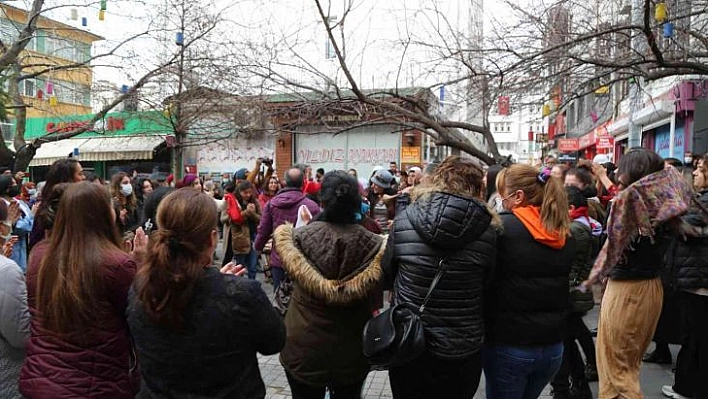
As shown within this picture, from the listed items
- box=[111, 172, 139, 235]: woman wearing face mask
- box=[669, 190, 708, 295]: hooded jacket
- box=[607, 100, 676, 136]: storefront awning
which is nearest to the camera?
box=[669, 190, 708, 295]: hooded jacket

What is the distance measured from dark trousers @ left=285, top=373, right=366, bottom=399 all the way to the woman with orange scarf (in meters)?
0.81

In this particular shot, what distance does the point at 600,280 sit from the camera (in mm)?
Answer: 3678

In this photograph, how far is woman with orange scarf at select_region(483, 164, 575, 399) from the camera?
2.93 metres

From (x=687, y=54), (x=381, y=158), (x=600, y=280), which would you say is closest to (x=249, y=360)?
(x=600, y=280)

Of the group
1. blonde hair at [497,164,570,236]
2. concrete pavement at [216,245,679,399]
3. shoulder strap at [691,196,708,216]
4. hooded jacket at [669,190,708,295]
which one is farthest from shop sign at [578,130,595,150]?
blonde hair at [497,164,570,236]

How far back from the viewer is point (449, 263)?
107 inches

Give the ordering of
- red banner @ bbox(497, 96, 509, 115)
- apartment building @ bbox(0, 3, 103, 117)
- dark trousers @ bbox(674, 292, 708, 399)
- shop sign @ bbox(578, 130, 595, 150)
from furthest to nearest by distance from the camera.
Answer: shop sign @ bbox(578, 130, 595, 150), apartment building @ bbox(0, 3, 103, 117), red banner @ bbox(497, 96, 509, 115), dark trousers @ bbox(674, 292, 708, 399)

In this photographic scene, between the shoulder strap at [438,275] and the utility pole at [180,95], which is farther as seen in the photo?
the utility pole at [180,95]

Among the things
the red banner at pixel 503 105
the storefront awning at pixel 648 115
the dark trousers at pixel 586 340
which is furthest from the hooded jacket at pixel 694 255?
the storefront awning at pixel 648 115

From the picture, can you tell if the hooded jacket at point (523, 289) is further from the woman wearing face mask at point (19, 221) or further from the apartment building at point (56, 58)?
the apartment building at point (56, 58)

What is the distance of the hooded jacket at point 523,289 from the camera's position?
9.57ft

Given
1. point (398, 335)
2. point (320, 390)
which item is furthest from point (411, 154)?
point (398, 335)

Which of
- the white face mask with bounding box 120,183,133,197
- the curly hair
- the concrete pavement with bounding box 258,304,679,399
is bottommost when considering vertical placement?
the concrete pavement with bounding box 258,304,679,399

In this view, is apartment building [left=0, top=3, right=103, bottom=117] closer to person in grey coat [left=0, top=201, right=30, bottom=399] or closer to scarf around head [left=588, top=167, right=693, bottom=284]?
person in grey coat [left=0, top=201, right=30, bottom=399]
